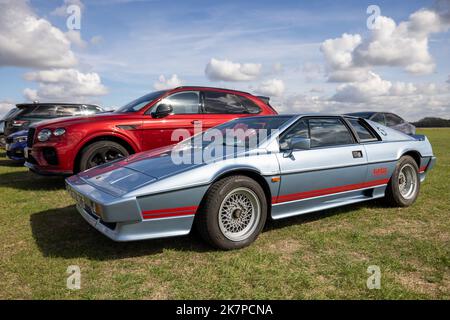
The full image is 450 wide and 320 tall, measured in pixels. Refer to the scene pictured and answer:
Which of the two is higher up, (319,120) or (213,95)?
(213,95)

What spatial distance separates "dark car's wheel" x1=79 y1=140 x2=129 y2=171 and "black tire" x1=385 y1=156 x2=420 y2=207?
3.72 m

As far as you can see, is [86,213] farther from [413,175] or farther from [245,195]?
[413,175]

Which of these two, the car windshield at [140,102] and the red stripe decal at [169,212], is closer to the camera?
the red stripe decal at [169,212]

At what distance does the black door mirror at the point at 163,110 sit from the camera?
5051 millimetres

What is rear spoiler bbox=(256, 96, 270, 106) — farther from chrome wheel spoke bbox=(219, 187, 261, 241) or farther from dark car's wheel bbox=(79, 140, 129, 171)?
chrome wheel spoke bbox=(219, 187, 261, 241)

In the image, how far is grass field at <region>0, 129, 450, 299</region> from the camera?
2.31 metres

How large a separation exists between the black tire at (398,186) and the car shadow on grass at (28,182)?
4.87m

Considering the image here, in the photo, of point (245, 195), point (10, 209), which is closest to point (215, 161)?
point (245, 195)

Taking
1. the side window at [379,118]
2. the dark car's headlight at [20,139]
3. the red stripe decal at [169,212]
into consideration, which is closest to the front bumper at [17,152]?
the dark car's headlight at [20,139]

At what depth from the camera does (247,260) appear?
2.76 metres

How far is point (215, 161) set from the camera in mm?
2955

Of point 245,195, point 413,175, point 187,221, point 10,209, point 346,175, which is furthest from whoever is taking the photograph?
point 413,175

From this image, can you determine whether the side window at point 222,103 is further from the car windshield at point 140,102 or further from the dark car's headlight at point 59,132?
the dark car's headlight at point 59,132

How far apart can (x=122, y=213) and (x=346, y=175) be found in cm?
239
